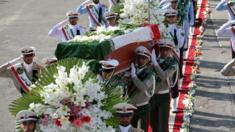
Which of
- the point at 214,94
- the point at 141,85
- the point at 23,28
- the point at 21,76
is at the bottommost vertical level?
the point at 214,94

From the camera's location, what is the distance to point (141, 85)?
352 inches

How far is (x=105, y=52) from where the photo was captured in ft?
28.0

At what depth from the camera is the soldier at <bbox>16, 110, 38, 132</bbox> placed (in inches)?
259

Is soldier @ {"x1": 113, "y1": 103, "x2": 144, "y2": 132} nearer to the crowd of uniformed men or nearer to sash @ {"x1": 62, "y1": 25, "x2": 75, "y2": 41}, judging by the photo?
the crowd of uniformed men

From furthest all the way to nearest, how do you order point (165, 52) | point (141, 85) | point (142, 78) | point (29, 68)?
point (165, 52)
point (29, 68)
point (142, 78)
point (141, 85)

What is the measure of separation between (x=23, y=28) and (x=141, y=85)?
517 inches

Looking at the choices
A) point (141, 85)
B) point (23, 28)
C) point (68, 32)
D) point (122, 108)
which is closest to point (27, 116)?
point (122, 108)

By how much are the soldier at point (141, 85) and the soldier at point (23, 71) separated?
5.18ft

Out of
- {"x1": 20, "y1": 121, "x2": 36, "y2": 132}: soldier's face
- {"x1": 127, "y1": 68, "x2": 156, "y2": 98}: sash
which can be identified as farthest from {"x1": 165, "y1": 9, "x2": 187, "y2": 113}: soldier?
{"x1": 20, "y1": 121, "x2": 36, "y2": 132}: soldier's face

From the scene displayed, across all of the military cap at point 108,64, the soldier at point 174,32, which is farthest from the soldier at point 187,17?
the military cap at point 108,64

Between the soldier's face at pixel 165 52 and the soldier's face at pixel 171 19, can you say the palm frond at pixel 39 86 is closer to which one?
the soldier's face at pixel 165 52

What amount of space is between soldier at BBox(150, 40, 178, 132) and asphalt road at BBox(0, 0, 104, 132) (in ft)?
9.92

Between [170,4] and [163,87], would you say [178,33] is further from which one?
[163,87]

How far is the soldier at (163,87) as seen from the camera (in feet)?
32.4
